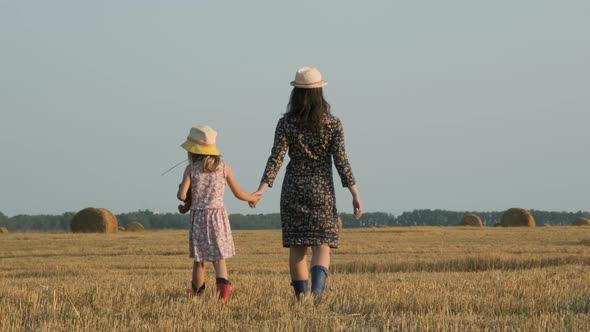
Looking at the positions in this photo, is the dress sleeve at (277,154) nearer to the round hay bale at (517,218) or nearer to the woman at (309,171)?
the woman at (309,171)

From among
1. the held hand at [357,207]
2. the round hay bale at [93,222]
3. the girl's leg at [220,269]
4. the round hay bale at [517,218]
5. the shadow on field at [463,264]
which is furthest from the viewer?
the round hay bale at [517,218]

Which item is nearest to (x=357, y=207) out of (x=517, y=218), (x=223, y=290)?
(x=223, y=290)

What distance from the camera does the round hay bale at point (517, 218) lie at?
49.4 m

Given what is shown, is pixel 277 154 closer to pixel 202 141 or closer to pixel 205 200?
pixel 202 141

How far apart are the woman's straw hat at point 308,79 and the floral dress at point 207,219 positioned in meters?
1.07

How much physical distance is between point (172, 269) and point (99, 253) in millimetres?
7610

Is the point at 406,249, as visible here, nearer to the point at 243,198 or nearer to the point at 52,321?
the point at 243,198

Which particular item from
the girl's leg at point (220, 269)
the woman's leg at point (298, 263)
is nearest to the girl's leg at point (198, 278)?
the girl's leg at point (220, 269)

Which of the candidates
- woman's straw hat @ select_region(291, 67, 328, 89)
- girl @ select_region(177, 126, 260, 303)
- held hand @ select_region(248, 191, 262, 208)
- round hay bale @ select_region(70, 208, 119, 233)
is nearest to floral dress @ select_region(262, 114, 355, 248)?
held hand @ select_region(248, 191, 262, 208)

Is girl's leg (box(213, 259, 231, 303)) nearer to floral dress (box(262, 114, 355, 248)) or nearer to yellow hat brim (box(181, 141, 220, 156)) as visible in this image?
floral dress (box(262, 114, 355, 248))

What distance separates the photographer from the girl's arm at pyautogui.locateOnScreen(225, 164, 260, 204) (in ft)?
21.7

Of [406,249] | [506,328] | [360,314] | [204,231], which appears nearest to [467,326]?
[506,328]

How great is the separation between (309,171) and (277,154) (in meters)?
0.28

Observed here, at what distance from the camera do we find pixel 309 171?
6469mm
